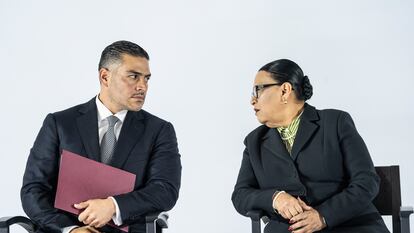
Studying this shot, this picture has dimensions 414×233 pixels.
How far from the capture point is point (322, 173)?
3543mm

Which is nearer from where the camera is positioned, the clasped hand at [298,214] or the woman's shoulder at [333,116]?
the clasped hand at [298,214]

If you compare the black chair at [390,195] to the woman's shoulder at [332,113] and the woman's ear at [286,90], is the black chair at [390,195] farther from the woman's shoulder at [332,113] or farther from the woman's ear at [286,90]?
the woman's ear at [286,90]

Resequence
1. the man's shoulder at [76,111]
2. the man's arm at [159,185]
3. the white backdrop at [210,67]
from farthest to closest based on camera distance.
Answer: the white backdrop at [210,67] < the man's shoulder at [76,111] < the man's arm at [159,185]

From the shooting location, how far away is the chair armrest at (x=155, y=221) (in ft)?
10.9

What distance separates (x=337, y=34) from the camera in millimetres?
5164

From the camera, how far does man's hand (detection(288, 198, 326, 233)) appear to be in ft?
11.1

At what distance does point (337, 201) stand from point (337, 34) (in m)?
1.99

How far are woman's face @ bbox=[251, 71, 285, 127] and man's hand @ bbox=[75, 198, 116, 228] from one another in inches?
32.7

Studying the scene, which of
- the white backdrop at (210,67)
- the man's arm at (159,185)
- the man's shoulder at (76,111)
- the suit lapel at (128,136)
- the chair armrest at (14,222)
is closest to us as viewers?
the chair armrest at (14,222)

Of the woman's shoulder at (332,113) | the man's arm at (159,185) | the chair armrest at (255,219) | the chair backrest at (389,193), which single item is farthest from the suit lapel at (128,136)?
the chair backrest at (389,193)

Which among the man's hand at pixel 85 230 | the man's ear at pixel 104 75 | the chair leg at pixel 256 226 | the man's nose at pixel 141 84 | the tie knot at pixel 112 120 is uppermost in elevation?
the man's ear at pixel 104 75

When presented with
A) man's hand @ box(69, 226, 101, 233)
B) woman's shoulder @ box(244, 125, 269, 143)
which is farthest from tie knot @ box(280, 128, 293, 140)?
man's hand @ box(69, 226, 101, 233)

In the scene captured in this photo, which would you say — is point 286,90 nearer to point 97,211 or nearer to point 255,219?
point 255,219

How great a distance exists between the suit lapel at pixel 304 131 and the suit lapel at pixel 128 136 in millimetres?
741
